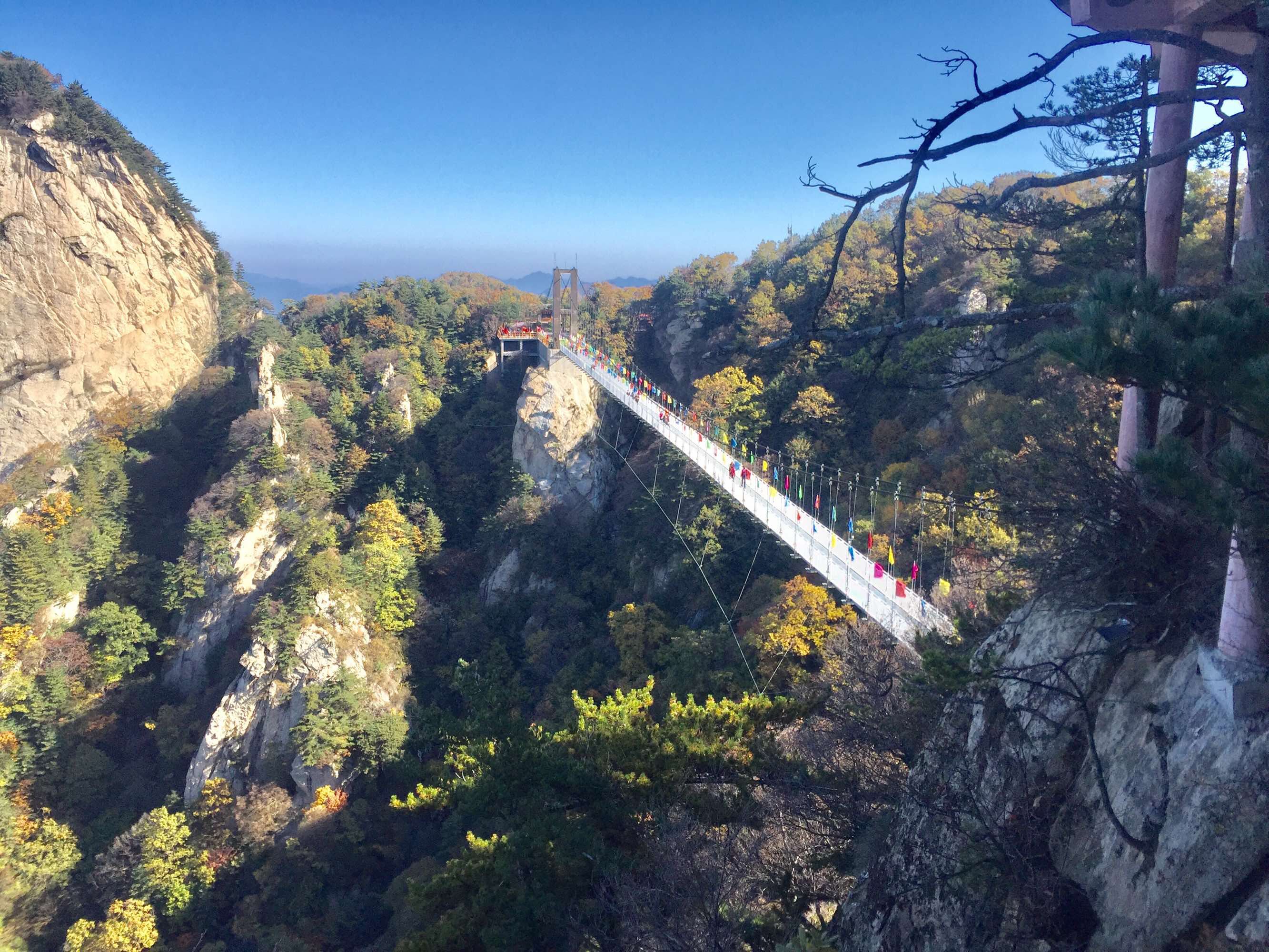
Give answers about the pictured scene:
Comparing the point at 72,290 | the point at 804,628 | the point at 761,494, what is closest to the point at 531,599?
the point at 761,494

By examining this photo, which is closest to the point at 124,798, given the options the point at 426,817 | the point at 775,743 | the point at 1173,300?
the point at 426,817

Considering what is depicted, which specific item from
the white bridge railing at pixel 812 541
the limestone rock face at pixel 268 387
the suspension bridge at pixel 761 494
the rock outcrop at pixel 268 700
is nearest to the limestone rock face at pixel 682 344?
the suspension bridge at pixel 761 494

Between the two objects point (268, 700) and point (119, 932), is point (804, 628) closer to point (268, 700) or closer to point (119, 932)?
point (268, 700)

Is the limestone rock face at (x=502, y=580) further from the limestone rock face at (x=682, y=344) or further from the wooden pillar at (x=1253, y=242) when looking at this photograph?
the wooden pillar at (x=1253, y=242)

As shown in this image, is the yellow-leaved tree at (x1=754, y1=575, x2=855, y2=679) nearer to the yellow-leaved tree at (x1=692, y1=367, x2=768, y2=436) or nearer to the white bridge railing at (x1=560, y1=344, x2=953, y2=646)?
the white bridge railing at (x1=560, y1=344, x2=953, y2=646)

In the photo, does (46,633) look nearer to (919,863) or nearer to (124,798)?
(124,798)

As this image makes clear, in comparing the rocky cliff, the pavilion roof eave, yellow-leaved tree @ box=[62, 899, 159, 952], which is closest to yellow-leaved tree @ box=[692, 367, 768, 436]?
the rocky cliff
